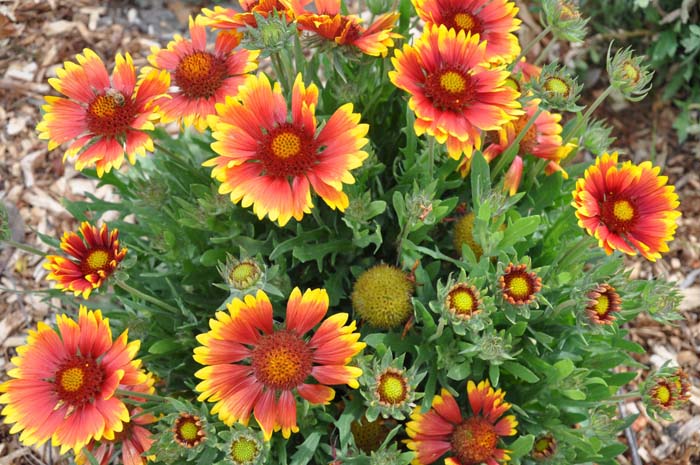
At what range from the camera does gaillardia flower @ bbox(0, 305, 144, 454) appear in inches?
A: 57.9

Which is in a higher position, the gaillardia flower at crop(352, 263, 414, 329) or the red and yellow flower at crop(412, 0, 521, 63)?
the red and yellow flower at crop(412, 0, 521, 63)

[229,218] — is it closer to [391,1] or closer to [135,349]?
[135,349]

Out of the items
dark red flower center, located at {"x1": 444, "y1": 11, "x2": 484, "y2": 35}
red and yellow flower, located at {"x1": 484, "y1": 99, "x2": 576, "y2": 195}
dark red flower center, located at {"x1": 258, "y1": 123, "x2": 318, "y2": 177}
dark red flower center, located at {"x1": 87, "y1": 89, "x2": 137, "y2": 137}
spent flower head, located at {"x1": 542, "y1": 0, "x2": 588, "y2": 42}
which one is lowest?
red and yellow flower, located at {"x1": 484, "y1": 99, "x2": 576, "y2": 195}

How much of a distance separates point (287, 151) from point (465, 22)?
2.12 feet

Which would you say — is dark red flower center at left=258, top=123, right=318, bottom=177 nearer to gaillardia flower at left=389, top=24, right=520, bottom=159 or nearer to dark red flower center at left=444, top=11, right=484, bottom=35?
gaillardia flower at left=389, top=24, right=520, bottom=159

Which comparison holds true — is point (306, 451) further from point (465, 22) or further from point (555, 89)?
point (465, 22)

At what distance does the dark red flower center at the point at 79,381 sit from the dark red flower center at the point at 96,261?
0.23 meters

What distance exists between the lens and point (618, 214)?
160 centimetres

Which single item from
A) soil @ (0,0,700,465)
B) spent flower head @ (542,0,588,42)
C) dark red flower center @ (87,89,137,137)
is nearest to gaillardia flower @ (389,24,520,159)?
spent flower head @ (542,0,588,42)

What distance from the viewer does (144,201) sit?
194 cm

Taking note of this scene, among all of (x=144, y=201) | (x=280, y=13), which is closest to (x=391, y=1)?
(x=280, y=13)

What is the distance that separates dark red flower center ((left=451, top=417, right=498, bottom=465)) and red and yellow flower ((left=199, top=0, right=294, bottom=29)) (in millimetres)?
1185

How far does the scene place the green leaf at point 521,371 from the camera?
5.51 ft

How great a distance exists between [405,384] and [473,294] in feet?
0.91
